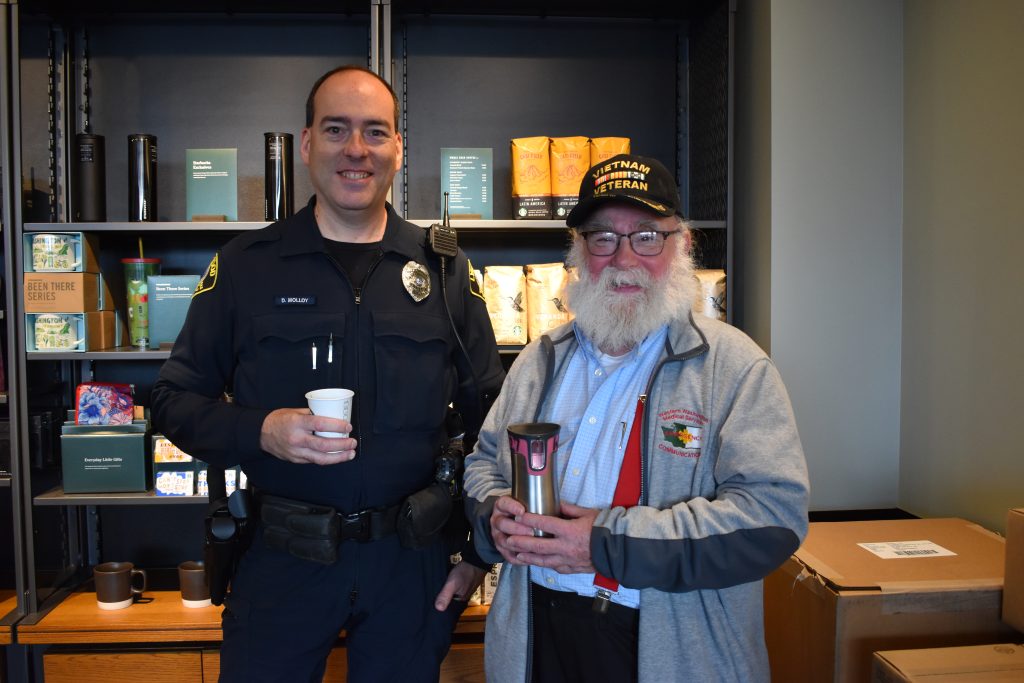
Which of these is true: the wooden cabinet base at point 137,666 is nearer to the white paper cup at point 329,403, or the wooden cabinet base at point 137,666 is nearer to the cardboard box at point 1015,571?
the white paper cup at point 329,403

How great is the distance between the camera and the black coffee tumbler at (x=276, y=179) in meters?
2.43

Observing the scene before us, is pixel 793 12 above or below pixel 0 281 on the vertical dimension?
above

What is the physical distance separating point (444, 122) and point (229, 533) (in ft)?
5.85

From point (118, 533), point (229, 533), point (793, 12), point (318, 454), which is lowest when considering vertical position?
point (118, 533)

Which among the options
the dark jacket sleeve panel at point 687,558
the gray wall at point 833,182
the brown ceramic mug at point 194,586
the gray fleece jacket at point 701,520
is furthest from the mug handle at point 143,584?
the gray wall at point 833,182

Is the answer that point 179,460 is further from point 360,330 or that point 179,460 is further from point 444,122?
point 444,122

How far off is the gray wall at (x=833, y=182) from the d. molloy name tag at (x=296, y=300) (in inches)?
57.9

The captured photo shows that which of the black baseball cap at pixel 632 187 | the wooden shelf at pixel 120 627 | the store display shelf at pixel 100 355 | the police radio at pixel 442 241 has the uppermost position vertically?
the black baseball cap at pixel 632 187

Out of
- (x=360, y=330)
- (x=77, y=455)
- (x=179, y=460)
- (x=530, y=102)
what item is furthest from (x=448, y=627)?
(x=530, y=102)

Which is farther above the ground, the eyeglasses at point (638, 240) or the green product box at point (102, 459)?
the eyeglasses at point (638, 240)

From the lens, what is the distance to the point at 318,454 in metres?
1.47

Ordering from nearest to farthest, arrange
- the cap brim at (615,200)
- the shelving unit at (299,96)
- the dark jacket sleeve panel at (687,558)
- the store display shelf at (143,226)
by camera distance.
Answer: the dark jacket sleeve panel at (687,558), the cap brim at (615,200), the store display shelf at (143,226), the shelving unit at (299,96)

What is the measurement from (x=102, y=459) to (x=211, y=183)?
0.99m

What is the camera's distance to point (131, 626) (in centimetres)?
242
